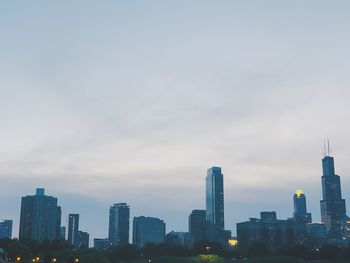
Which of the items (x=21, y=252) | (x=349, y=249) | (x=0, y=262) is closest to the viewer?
(x=0, y=262)

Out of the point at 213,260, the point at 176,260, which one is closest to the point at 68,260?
the point at 176,260

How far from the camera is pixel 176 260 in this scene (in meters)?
157

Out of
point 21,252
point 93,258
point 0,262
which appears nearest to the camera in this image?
point 0,262

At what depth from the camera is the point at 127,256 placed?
7849 inches

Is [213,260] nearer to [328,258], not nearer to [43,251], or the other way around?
[328,258]

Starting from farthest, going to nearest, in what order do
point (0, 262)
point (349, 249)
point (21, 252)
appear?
point (349, 249) < point (21, 252) < point (0, 262)

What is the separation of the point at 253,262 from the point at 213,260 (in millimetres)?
12505

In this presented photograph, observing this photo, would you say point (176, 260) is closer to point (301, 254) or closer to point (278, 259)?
point (278, 259)

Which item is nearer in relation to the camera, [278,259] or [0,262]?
[0,262]

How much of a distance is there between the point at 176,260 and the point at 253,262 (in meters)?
23.9

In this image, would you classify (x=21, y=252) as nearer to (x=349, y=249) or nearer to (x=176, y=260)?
(x=176, y=260)

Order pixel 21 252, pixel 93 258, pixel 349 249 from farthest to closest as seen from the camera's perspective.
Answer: pixel 349 249, pixel 21 252, pixel 93 258

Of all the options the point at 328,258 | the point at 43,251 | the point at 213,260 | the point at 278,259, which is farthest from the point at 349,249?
the point at 43,251

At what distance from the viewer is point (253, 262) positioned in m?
157
